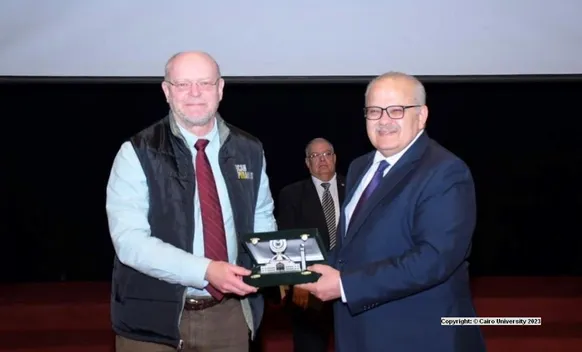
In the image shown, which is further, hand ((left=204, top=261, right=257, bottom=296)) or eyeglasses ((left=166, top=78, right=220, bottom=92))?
eyeglasses ((left=166, top=78, right=220, bottom=92))

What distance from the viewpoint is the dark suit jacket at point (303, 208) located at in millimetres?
4465

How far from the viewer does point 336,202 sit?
180 inches

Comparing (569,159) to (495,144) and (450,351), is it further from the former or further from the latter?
(450,351)

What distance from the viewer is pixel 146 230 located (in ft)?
8.08

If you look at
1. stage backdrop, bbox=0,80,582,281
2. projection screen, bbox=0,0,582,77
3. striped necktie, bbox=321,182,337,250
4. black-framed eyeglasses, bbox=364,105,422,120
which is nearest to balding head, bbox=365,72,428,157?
black-framed eyeglasses, bbox=364,105,422,120

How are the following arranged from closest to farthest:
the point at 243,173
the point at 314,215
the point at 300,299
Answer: the point at 243,173 → the point at 300,299 → the point at 314,215

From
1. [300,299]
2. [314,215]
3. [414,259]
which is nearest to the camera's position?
[414,259]

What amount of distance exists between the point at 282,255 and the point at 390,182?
366mm

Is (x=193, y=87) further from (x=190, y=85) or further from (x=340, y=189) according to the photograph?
(x=340, y=189)

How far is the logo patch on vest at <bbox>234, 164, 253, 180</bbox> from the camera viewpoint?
103 inches

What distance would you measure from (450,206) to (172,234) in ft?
2.61

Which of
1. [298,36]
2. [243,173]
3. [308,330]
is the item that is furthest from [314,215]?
[243,173]

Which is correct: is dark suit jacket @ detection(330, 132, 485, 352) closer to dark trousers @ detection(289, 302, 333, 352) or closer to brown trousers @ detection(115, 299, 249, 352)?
brown trousers @ detection(115, 299, 249, 352)

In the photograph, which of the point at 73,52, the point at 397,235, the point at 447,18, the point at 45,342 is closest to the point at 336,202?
the point at 447,18
